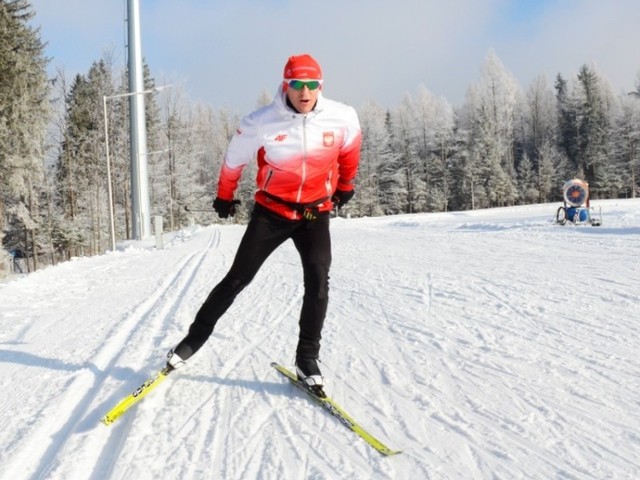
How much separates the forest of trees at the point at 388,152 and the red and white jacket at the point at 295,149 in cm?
2619

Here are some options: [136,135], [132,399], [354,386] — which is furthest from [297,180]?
[136,135]

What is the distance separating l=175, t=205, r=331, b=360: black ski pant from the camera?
3135mm

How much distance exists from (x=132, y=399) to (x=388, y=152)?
6264 cm

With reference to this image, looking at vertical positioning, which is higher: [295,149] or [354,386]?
[295,149]

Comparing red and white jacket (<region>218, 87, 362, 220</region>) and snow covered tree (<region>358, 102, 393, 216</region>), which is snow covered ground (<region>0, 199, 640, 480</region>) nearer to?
red and white jacket (<region>218, 87, 362, 220</region>)

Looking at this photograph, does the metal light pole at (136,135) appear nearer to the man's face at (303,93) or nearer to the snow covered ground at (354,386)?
the snow covered ground at (354,386)

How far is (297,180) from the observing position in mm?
3039

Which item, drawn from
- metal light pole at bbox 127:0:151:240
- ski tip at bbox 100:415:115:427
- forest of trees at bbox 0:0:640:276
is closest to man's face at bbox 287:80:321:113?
ski tip at bbox 100:415:115:427

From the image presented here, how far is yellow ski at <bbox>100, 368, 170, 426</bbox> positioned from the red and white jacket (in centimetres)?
121

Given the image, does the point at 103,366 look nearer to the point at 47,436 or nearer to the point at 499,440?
the point at 47,436

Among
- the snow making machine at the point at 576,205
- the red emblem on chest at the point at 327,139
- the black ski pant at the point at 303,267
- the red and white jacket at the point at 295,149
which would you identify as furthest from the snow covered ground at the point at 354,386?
the snow making machine at the point at 576,205

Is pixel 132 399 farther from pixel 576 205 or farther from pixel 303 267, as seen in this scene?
pixel 576 205

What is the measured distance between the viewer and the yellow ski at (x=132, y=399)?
8.69 ft

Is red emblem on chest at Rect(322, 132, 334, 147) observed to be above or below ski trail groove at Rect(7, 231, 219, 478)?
above
